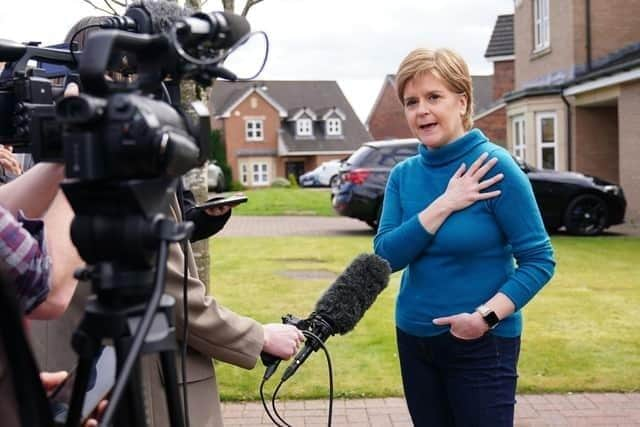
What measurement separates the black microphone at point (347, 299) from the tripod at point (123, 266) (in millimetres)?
916

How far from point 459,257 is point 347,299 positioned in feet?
1.53

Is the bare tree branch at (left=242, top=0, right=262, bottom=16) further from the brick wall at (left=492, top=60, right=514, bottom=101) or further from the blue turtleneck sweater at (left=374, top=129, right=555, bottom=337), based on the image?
the brick wall at (left=492, top=60, right=514, bottom=101)

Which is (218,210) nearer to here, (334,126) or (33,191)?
(33,191)

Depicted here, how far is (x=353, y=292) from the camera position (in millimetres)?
2756

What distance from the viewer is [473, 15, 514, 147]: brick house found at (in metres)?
33.7

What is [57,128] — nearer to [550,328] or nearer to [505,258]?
[505,258]

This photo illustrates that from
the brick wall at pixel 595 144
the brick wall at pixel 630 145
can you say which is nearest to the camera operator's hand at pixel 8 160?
the brick wall at pixel 630 145

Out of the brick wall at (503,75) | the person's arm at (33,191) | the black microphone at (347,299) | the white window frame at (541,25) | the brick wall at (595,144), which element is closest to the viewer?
the person's arm at (33,191)

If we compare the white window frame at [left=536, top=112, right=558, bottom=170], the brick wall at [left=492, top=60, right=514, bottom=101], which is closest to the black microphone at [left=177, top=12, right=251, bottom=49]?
the white window frame at [left=536, top=112, right=558, bottom=170]

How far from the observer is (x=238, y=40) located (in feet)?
5.64

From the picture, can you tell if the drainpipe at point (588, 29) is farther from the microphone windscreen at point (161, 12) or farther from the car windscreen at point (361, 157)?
the microphone windscreen at point (161, 12)

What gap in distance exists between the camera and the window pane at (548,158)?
2275 centimetres

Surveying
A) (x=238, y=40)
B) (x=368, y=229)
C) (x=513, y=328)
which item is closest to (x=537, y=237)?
(x=513, y=328)

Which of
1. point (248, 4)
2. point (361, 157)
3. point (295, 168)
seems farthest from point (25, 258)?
point (295, 168)
